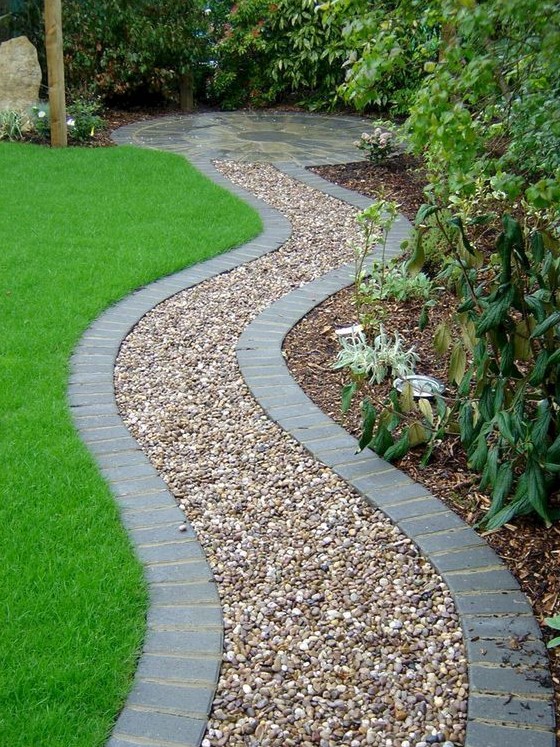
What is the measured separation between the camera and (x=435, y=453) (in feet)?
11.7

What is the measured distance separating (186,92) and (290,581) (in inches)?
442

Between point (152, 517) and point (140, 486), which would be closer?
point (152, 517)

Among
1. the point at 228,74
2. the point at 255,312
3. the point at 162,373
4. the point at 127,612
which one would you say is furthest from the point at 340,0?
the point at 228,74

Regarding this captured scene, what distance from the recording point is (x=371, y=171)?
28.6 ft

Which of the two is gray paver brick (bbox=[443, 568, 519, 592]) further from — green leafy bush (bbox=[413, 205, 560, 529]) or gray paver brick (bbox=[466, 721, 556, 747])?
gray paver brick (bbox=[466, 721, 556, 747])

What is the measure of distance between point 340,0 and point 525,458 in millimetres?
1655

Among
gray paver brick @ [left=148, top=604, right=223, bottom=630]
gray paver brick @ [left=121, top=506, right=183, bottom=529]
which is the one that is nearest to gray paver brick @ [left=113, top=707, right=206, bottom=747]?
gray paver brick @ [left=148, top=604, right=223, bottom=630]

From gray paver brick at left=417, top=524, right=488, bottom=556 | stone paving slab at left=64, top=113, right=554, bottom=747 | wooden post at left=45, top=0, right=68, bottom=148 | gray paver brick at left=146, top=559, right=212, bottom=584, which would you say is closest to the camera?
stone paving slab at left=64, top=113, right=554, bottom=747

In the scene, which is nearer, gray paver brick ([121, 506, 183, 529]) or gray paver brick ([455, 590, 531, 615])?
gray paver brick ([455, 590, 531, 615])

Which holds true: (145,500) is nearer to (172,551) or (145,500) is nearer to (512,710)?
(172,551)

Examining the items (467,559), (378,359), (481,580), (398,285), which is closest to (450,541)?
(467,559)

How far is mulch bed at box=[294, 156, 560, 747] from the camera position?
9.19 feet

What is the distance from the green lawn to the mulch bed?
1.18 metres

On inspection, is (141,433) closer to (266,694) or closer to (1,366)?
(1,366)
